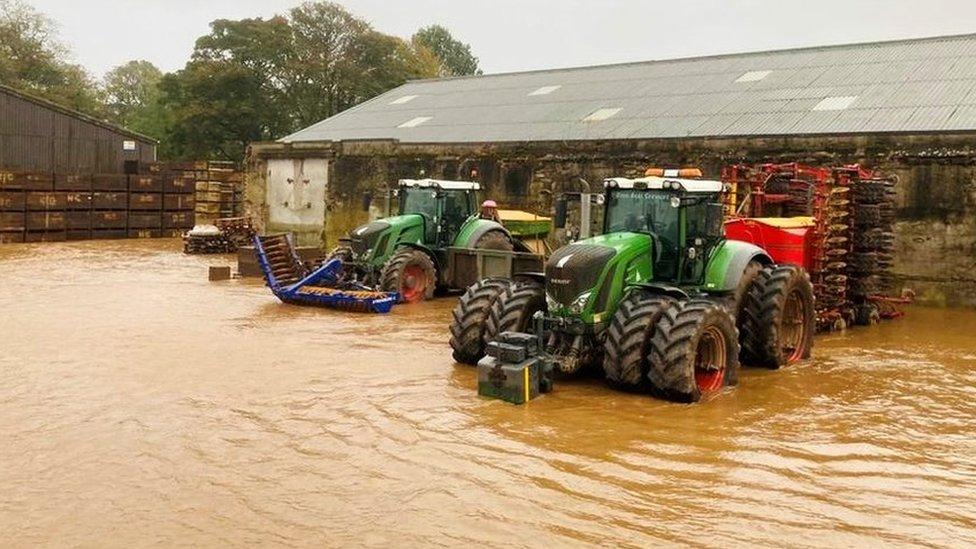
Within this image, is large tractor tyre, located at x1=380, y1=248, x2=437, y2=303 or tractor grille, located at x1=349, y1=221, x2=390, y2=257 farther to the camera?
tractor grille, located at x1=349, y1=221, x2=390, y2=257

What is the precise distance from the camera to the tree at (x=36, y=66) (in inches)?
1799

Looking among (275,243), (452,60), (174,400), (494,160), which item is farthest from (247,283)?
(452,60)

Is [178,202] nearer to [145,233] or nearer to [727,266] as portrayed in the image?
[145,233]

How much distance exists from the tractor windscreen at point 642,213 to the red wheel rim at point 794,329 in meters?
2.31

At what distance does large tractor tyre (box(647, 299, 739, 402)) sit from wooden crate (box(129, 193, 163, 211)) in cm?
2585

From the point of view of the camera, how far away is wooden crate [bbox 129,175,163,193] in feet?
99.5

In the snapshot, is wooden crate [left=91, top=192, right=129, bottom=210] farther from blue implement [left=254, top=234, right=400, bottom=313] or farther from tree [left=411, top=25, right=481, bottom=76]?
tree [left=411, top=25, right=481, bottom=76]

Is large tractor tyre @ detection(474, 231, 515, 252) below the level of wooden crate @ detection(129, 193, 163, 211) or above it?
below

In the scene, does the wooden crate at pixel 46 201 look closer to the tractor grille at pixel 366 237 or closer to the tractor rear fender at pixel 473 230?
the tractor grille at pixel 366 237

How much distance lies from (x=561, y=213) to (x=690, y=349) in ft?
7.86

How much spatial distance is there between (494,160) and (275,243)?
742 centimetres

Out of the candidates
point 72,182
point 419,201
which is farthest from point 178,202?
point 419,201

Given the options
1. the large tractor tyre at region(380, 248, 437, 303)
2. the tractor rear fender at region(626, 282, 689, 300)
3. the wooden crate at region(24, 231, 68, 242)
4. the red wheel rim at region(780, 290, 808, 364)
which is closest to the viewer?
the tractor rear fender at region(626, 282, 689, 300)

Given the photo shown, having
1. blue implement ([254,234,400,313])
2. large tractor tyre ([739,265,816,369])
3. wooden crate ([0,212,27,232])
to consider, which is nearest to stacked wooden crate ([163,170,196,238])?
wooden crate ([0,212,27,232])
